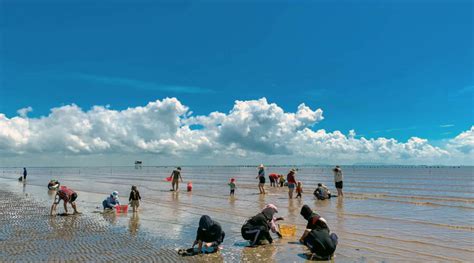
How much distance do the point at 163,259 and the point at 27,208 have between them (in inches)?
545

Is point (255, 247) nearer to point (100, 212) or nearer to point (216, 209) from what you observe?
point (216, 209)

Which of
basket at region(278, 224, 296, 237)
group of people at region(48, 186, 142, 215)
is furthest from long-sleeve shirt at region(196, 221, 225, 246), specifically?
group of people at region(48, 186, 142, 215)

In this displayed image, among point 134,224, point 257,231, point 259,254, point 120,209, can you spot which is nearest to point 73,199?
point 120,209

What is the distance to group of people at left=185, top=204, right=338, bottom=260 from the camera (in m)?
8.91

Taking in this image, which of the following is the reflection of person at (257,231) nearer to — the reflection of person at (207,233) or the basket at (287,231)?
the reflection of person at (207,233)

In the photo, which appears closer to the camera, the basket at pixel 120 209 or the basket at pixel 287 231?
the basket at pixel 287 231

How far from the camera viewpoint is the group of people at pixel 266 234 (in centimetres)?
891

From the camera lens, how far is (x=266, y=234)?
10188 mm

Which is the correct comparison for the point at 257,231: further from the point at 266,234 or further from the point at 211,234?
the point at 211,234

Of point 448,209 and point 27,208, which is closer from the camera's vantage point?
point 27,208

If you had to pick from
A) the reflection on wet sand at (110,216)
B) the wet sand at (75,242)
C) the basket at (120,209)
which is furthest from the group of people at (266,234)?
the basket at (120,209)

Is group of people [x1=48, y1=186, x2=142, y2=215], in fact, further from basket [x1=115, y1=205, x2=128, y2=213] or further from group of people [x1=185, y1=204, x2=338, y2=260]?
group of people [x1=185, y1=204, x2=338, y2=260]

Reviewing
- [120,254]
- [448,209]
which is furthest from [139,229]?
[448,209]

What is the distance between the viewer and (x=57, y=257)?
29.2 ft
